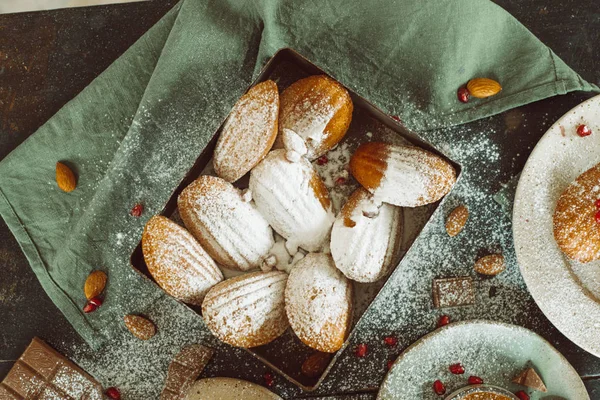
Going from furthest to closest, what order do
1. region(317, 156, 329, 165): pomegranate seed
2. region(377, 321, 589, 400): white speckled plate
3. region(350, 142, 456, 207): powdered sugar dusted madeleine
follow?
region(377, 321, 589, 400): white speckled plate → region(317, 156, 329, 165): pomegranate seed → region(350, 142, 456, 207): powdered sugar dusted madeleine

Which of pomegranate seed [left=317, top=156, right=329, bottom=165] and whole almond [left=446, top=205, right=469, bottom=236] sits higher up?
pomegranate seed [left=317, top=156, right=329, bottom=165]

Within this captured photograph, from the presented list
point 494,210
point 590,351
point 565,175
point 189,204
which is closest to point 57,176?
point 189,204

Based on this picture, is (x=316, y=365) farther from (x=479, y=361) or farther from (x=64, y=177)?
(x=64, y=177)

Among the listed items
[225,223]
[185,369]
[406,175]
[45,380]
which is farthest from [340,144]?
[45,380]

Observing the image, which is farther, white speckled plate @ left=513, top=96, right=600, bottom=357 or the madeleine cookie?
white speckled plate @ left=513, top=96, right=600, bottom=357

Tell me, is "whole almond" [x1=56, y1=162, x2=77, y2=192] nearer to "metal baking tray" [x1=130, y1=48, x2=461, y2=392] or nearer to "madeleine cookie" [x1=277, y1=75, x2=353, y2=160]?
"metal baking tray" [x1=130, y1=48, x2=461, y2=392]

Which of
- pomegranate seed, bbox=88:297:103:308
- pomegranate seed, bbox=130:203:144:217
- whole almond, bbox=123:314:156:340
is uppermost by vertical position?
pomegranate seed, bbox=130:203:144:217

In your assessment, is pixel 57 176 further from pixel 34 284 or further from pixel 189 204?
pixel 189 204

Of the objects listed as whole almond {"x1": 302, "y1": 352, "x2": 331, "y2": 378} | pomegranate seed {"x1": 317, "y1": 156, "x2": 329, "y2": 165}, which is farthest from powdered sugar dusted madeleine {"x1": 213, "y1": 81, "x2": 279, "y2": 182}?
whole almond {"x1": 302, "y1": 352, "x2": 331, "y2": 378}
